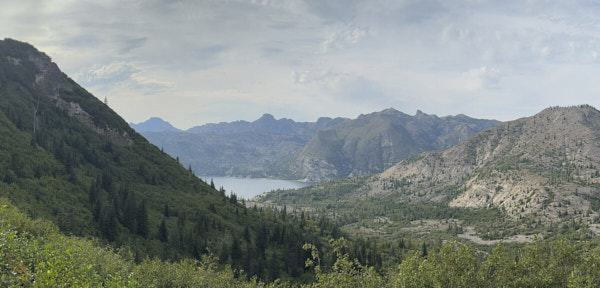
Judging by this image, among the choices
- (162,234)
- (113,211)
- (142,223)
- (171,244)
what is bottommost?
(171,244)

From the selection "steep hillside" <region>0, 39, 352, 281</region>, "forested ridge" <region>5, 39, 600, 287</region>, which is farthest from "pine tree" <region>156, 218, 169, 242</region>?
"forested ridge" <region>5, 39, 600, 287</region>

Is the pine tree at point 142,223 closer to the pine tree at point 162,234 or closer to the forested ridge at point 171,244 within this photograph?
the forested ridge at point 171,244

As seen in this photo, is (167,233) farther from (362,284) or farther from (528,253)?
(528,253)

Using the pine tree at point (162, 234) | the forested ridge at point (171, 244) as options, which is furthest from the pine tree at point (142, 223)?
the pine tree at point (162, 234)

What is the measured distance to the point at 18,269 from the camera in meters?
25.5

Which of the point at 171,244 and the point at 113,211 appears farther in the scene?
the point at 171,244

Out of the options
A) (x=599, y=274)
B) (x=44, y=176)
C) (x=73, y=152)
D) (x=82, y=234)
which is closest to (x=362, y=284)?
(x=599, y=274)

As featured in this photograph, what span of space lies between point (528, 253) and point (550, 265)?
15.4 ft

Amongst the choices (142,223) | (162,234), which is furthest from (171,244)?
(142,223)

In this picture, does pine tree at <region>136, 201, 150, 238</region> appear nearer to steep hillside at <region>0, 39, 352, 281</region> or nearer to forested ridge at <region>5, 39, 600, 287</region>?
steep hillside at <region>0, 39, 352, 281</region>

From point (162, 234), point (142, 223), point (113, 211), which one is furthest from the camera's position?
point (162, 234)

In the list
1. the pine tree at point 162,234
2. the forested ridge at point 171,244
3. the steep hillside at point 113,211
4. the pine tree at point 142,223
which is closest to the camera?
the forested ridge at point 171,244

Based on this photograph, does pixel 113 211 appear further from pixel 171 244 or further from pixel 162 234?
pixel 171 244

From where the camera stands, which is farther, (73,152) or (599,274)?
(73,152)
